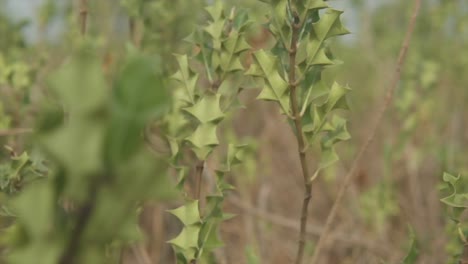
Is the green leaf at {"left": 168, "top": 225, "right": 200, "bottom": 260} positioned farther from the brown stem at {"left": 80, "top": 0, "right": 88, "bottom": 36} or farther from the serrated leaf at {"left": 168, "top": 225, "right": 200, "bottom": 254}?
the brown stem at {"left": 80, "top": 0, "right": 88, "bottom": 36}

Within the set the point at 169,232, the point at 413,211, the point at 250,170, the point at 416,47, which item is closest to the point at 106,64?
the point at 250,170

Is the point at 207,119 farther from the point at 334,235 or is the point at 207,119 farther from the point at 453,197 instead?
the point at 334,235

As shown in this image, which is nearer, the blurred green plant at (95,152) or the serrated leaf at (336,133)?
the blurred green plant at (95,152)

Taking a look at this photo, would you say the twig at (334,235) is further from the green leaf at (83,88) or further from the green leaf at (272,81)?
the green leaf at (83,88)

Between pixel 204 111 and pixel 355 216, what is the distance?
1.39 meters

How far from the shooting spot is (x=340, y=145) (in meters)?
2.85

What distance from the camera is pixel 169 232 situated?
1.95 meters

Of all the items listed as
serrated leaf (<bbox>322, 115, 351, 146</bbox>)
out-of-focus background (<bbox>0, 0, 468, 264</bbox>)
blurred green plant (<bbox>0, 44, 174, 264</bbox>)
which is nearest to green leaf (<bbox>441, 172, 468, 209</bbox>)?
serrated leaf (<bbox>322, 115, 351, 146</bbox>)

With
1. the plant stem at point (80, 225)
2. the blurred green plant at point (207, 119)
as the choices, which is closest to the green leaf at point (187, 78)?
the blurred green plant at point (207, 119)

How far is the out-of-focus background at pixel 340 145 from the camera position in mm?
1473

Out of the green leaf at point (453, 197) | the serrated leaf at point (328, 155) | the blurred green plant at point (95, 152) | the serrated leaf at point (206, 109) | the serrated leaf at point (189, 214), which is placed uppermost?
the blurred green plant at point (95, 152)

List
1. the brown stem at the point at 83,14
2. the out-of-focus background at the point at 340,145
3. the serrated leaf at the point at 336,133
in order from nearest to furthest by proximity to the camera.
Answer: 1. the serrated leaf at the point at 336,133
2. the brown stem at the point at 83,14
3. the out-of-focus background at the point at 340,145

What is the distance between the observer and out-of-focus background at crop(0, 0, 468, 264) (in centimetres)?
147

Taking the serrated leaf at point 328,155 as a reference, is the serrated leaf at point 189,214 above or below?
below
